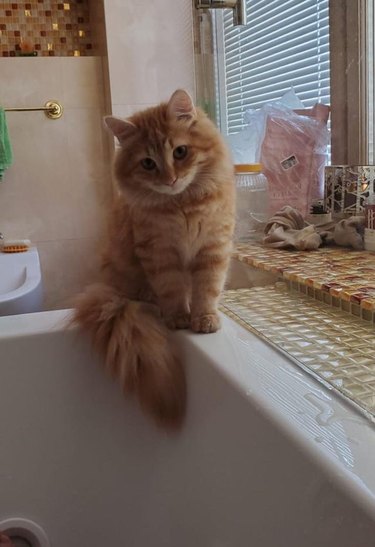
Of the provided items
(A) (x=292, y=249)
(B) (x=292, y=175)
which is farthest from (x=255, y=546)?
(B) (x=292, y=175)

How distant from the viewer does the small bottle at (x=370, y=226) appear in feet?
4.35

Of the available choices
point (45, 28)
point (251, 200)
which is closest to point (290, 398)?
point (251, 200)

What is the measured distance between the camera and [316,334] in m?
0.93

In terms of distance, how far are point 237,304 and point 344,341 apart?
0.35m

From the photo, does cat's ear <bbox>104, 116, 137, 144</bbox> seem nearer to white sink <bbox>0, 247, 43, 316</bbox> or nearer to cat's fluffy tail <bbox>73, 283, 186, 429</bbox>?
cat's fluffy tail <bbox>73, 283, 186, 429</bbox>

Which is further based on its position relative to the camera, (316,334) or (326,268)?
(326,268)

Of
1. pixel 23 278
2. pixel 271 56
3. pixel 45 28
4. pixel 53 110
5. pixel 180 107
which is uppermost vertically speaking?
pixel 45 28

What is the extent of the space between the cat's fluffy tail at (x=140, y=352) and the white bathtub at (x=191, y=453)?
0.11ft

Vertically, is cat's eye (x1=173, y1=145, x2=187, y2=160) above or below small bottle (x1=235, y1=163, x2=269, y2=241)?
above

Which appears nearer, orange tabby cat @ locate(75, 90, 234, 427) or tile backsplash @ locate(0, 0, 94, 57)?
orange tabby cat @ locate(75, 90, 234, 427)

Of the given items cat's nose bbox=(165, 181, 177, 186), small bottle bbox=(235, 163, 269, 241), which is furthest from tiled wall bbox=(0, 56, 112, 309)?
cat's nose bbox=(165, 181, 177, 186)

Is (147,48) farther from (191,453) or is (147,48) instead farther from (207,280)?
(191,453)

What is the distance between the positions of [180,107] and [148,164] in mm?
127

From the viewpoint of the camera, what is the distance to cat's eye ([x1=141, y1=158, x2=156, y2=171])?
1080 millimetres
